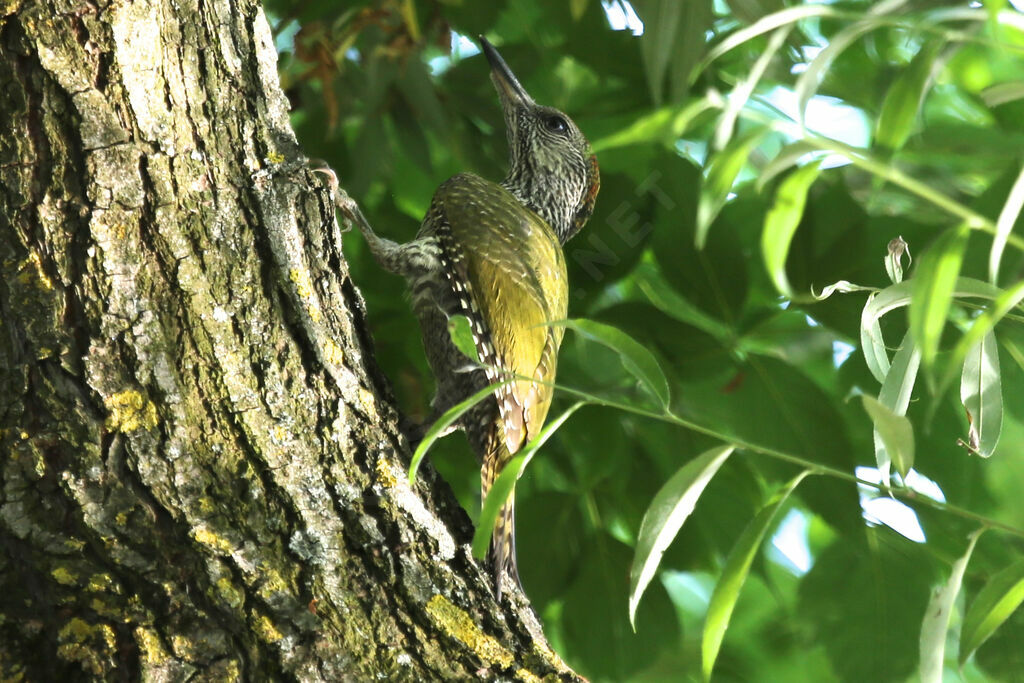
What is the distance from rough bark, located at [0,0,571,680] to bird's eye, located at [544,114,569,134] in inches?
61.5

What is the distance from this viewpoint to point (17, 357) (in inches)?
56.2

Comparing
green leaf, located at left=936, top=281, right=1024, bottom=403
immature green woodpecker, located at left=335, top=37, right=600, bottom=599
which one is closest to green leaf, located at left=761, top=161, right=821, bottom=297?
green leaf, located at left=936, top=281, right=1024, bottom=403

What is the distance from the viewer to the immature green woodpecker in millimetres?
2238

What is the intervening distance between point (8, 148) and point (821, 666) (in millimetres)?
2365

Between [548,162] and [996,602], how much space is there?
2.54 metres

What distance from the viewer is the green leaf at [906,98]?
0.79 m

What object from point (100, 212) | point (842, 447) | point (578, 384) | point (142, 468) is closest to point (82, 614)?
point (142, 468)

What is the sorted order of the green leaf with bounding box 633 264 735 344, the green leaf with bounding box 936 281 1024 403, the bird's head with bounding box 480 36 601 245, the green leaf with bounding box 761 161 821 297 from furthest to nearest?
the bird's head with bounding box 480 36 601 245 → the green leaf with bounding box 633 264 735 344 → the green leaf with bounding box 761 161 821 297 → the green leaf with bounding box 936 281 1024 403

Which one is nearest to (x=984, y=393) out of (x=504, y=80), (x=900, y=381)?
(x=900, y=381)

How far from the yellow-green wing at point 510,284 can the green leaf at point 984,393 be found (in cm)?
105

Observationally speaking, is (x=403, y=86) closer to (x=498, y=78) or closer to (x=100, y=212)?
(x=498, y=78)

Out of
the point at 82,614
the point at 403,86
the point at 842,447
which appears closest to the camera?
the point at 82,614

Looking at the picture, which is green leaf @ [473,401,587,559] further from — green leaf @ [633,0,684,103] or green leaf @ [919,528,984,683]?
green leaf @ [633,0,684,103]

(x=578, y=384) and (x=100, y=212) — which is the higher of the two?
(x=100, y=212)
